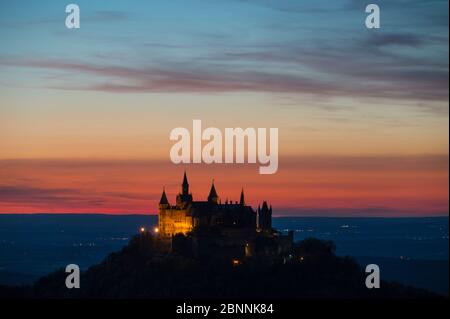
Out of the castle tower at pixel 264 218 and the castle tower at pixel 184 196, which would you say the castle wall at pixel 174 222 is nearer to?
the castle tower at pixel 184 196

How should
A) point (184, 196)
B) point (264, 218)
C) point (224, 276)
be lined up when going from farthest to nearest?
point (184, 196)
point (264, 218)
point (224, 276)

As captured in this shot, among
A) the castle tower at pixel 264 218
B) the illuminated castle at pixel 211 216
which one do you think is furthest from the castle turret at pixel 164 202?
the castle tower at pixel 264 218

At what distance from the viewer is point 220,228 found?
364 ft

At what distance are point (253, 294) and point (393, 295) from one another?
1890cm

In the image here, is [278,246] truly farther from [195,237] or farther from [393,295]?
[393,295]

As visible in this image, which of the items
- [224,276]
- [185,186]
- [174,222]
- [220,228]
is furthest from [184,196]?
[224,276]

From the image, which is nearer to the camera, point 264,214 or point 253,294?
point 253,294

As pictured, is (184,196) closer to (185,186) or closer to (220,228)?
(185,186)

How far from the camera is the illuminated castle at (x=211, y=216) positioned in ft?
369

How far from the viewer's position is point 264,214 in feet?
373

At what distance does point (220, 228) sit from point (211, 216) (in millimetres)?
3265

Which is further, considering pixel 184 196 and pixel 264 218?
pixel 184 196
